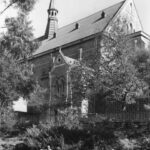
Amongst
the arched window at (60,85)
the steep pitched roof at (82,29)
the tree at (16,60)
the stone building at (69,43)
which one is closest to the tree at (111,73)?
the tree at (16,60)

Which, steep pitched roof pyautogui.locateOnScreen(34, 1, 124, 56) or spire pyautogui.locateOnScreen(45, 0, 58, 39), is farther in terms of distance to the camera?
spire pyautogui.locateOnScreen(45, 0, 58, 39)

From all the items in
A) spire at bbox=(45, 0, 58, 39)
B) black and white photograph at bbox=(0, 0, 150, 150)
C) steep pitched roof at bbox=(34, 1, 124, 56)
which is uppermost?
spire at bbox=(45, 0, 58, 39)

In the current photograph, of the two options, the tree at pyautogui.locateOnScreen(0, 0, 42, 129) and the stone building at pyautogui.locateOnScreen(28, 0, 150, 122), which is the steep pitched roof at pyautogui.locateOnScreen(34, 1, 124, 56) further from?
the tree at pyautogui.locateOnScreen(0, 0, 42, 129)

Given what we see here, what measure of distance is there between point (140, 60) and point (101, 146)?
23.6 ft

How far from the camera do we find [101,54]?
2011 cm

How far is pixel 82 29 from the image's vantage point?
41469mm

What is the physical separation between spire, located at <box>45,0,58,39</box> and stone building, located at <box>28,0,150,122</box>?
193 mm

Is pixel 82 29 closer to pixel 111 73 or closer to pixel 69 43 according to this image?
pixel 69 43

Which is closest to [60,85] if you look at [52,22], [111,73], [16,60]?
[16,60]

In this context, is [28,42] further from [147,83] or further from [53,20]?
[53,20]

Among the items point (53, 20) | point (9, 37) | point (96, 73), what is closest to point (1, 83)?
point (9, 37)

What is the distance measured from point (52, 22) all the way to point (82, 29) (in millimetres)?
12761

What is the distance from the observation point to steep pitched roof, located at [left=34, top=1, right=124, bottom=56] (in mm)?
38250

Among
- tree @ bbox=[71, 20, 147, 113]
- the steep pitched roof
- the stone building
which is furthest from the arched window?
tree @ bbox=[71, 20, 147, 113]
